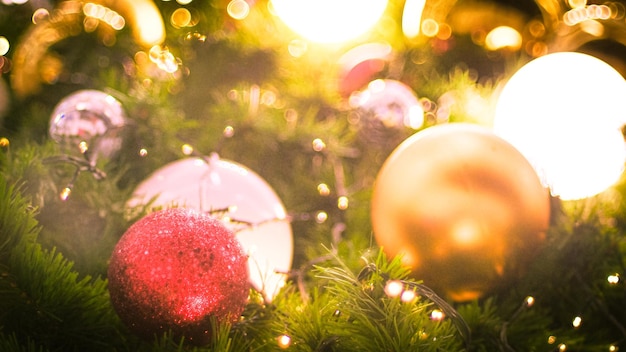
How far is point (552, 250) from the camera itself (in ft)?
2.53

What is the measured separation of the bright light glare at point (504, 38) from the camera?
1.32 meters

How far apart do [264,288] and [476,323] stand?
26 cm

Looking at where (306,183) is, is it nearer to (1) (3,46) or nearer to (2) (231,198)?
(2) (231,198)

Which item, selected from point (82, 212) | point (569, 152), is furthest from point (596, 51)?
point (82, 212)

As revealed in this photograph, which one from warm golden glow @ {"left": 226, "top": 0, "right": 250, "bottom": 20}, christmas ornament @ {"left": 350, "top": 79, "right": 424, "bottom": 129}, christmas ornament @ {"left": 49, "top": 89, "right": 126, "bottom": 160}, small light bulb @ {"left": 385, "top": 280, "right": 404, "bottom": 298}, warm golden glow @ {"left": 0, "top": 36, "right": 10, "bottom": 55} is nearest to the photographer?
small light bulb @ {"left": 385, "top": 280, "right": 404, "bottom": 298}

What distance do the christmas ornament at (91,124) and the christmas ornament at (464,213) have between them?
0.43 m

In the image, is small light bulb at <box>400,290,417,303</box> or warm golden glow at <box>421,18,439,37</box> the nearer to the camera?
small light bulb at <box>400,290,417,303</box>

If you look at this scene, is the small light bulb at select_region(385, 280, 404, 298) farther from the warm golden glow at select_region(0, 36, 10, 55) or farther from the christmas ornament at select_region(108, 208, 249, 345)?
the warm golden glow at select_region(0, 36, 10, 55)

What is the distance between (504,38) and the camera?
52.4 inches

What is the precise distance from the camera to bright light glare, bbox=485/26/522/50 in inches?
52.1

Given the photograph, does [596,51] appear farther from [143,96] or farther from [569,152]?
[143,96]

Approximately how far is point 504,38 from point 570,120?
52cm

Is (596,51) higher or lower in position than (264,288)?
lower

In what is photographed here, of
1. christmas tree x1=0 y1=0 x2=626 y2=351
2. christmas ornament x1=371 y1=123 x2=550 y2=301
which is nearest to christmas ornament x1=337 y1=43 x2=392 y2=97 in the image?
christmas tree x1=0 y1=0 x2=626 y2=351
